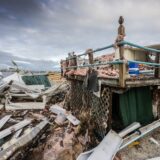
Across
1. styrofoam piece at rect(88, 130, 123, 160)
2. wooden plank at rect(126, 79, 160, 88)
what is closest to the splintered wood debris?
styrofoam piece at rect(88, 130, 123, 160)

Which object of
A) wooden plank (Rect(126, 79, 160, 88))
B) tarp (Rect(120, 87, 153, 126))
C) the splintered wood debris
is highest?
wooden plank (Rect(126, 79, 160, 88))

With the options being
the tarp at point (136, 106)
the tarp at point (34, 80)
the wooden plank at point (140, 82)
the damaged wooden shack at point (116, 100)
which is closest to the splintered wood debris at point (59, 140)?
the damaged wooden shack at point (116, 100)

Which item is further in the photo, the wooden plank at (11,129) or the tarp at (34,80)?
the tarp at (34,80)

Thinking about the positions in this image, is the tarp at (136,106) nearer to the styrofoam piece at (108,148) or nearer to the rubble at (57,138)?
the rubble at (57,138)

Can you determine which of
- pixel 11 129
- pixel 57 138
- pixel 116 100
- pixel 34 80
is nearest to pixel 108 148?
pixel 116 100

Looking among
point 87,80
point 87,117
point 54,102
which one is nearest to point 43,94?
point 54,102

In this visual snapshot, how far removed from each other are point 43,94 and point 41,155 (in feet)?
14.0

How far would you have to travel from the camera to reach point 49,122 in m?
6.67

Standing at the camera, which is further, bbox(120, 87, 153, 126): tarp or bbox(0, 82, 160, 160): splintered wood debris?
bbox(120, 87, 153, 126): tarp

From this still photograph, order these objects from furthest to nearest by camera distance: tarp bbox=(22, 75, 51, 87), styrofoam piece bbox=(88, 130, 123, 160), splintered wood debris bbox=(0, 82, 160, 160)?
tarp bbox=(22, 75, 51, 87), splintered wood debris bbox=(0, 82, 160, 160), styrofoam piece bbox=(88, 130, 123, 160)

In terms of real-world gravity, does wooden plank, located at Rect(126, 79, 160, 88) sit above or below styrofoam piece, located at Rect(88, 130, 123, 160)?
above

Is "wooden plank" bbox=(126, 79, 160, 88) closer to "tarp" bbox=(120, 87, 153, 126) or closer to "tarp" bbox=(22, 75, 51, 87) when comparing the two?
"tarp" bbox=(120, 87, 153, 126)

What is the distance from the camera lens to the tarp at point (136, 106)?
480 centimetres

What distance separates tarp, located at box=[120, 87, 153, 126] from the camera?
189 inches
